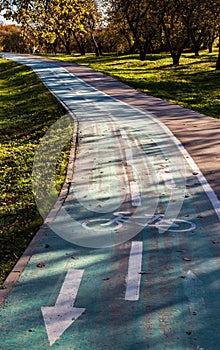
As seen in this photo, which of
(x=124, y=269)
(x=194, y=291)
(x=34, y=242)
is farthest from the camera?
(x=34, y=242)

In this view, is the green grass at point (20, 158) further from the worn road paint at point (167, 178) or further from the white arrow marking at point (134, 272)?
the worn road paint at point (167, 178)

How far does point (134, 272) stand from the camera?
24.2 feet

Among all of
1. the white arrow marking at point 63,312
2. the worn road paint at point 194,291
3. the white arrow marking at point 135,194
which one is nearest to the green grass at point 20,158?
the white arrow marking at point 63,312

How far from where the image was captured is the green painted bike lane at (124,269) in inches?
230

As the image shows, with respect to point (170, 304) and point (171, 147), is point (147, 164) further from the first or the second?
point (170, 304)

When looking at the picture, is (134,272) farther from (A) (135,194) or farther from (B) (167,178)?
(B) (167,178)

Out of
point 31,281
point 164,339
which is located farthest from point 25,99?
point 164,339

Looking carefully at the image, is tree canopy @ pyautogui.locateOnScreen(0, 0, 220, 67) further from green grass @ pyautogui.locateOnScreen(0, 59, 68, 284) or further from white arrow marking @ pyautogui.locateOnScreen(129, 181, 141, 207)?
white arrow marking @ pyautogui.locateOnScreen(129, 181, 141, 207)

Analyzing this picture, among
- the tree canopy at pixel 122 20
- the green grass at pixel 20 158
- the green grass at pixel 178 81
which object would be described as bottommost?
the green grass at pixel 20 158

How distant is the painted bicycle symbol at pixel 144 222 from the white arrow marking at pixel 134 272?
0.90 m

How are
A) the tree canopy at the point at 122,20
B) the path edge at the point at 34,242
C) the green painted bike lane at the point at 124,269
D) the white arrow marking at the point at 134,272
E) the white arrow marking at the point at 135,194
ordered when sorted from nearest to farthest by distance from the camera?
1. the green painted bike lane at the point at 124,269
2. the white arrow marking at the point at 134,272
3. the path edge at the point at 34,242
4. the white arrow marking at the point at 135,194
5. the tree canopy at the point at 122,20

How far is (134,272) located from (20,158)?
29.2ft

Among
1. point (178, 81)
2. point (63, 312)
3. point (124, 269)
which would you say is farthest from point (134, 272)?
point (178, 81)

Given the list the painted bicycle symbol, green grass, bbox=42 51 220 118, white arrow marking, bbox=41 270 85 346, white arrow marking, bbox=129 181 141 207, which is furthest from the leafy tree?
white arrow marking, bbox=41 270 85 346
